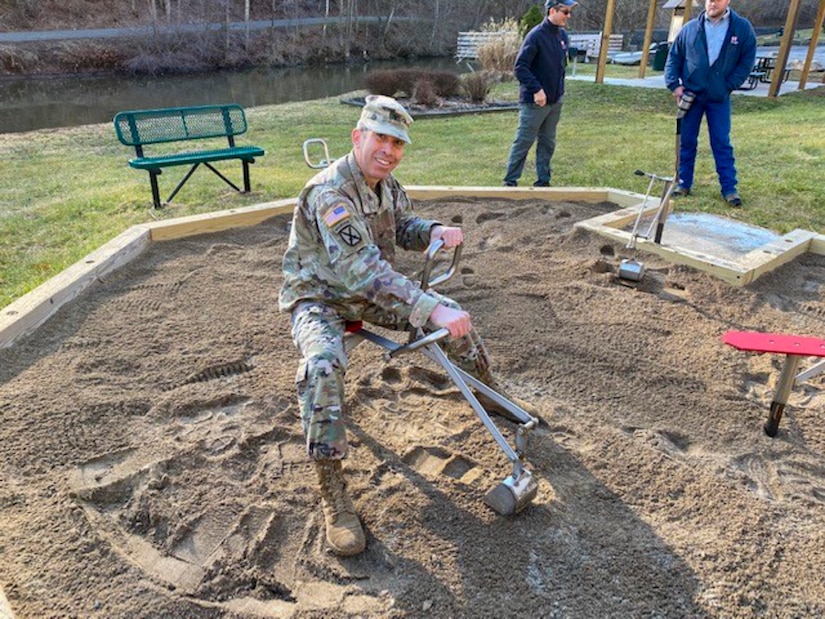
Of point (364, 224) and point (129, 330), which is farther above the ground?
point (364, 224)

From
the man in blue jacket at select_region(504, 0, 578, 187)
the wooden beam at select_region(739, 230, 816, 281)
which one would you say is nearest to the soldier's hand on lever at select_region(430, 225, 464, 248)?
the wooden beam at select_region(739, 230, 816, 281)

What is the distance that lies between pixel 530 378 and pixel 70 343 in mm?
2310

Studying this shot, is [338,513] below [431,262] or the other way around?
below

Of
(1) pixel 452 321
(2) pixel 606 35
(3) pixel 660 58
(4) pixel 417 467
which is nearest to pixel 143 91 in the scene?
(2) pixel 606 35

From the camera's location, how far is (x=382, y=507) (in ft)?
7.54

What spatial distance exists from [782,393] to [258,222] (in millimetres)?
3727

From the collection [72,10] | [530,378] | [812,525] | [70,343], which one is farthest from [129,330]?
[72,10]

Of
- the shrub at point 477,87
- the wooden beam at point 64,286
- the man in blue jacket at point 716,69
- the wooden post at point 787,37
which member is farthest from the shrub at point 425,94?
the wooden beam at point 64,286

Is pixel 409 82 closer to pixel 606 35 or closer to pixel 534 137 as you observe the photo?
pixel 606 35

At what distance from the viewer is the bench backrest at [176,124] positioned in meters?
5.63

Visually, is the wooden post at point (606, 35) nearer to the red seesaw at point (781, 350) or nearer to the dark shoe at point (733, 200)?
the dark shoe at point (733, 200)

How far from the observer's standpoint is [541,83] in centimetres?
604

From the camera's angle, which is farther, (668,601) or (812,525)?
(812,525)

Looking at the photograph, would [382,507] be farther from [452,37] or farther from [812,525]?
[452,37]
